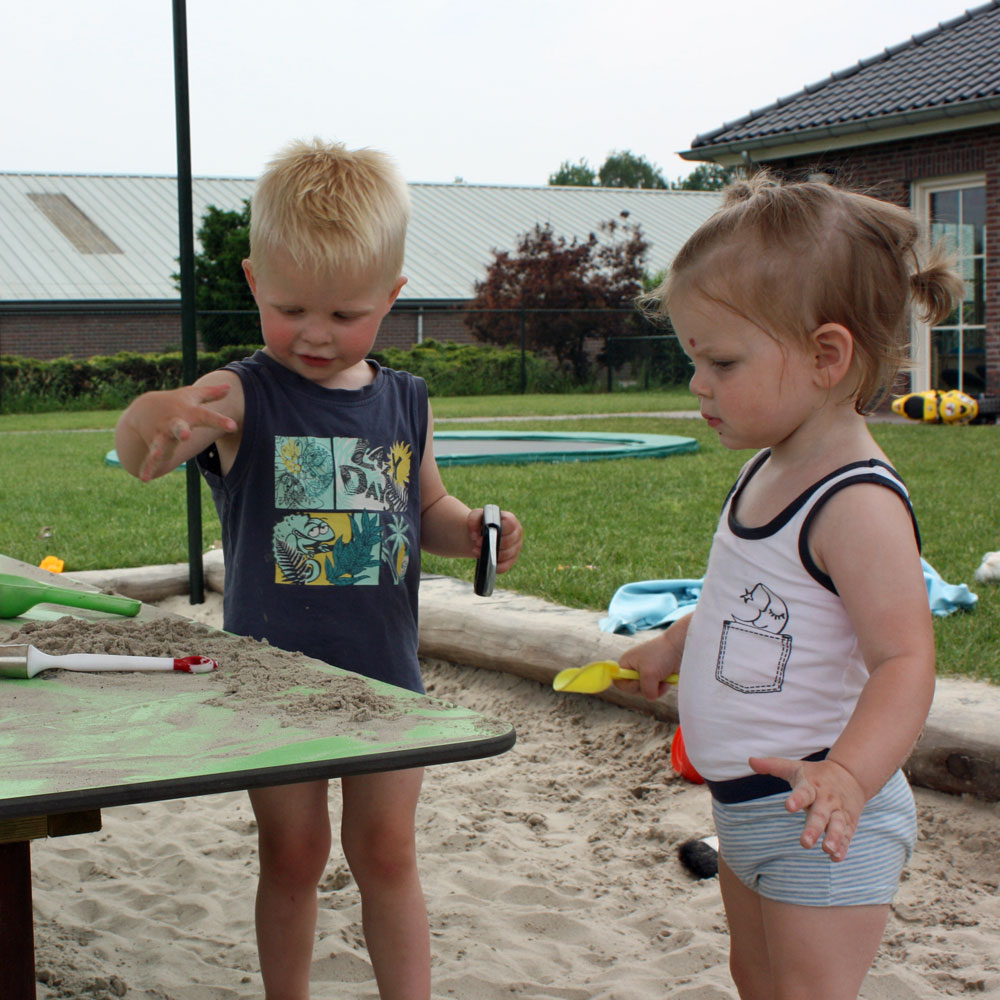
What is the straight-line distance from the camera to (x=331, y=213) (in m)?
1.86

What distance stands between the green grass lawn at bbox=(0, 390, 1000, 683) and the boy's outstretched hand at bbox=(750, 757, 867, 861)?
2.09 m

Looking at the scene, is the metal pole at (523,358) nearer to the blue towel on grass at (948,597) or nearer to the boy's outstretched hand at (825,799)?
the blue towel on grass at (948,597)

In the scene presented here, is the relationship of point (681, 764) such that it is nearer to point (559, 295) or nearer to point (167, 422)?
point (167, 422)

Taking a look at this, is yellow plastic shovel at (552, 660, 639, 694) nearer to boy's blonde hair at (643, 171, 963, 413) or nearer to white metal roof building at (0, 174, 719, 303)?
boy's blonde hair at (643, 171, 963, 413)

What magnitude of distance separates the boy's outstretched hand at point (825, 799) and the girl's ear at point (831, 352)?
0.49m

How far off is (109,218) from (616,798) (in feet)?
89.2

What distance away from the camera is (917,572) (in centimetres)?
141

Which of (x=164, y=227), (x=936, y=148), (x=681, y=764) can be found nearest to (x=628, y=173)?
(x=164, y=227)

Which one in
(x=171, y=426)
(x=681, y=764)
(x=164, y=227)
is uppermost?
(x=164, y=227)

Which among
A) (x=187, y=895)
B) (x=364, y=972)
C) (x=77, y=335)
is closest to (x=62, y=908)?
(x=187, y=895)

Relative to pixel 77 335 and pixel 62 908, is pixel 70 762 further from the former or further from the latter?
pixel 77 335

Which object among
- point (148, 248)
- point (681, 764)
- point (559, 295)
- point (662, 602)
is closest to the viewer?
point (681, 764)

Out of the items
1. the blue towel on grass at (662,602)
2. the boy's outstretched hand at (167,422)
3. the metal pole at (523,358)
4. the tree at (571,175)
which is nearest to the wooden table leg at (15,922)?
the boy's outstretched hand at (167,422)

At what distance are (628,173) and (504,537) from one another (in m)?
82.8
